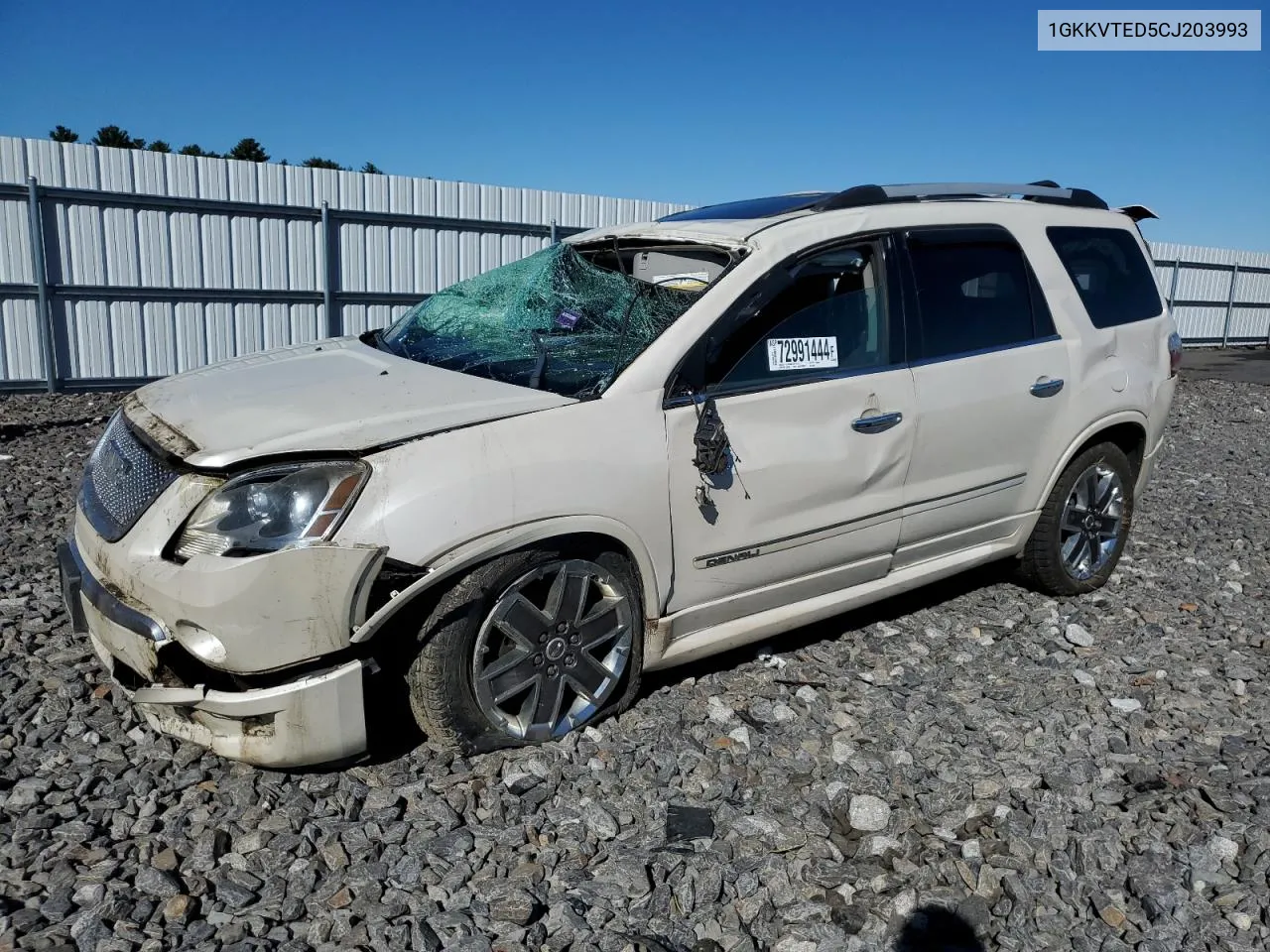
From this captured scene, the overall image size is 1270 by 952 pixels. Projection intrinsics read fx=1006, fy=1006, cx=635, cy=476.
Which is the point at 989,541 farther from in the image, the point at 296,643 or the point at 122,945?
the point at 122,945

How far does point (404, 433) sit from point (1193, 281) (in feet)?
81.9

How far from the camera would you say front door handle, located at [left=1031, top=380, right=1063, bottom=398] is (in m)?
4.30

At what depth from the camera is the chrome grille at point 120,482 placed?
2.92m

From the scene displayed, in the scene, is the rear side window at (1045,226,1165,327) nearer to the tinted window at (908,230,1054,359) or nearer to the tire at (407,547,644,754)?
the tinted window at (908,230,1054,359)

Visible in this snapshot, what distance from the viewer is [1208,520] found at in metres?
6.55

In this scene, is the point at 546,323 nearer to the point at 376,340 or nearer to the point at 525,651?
the point at 376,340

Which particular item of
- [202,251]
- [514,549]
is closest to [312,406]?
[514,549]

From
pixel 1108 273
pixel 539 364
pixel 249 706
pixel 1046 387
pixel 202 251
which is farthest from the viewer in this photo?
pixel 202 251

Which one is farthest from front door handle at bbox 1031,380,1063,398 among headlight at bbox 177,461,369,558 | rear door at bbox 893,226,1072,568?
headlight at bbox 177,461,369,558

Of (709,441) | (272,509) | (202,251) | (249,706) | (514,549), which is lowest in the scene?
(249,706)

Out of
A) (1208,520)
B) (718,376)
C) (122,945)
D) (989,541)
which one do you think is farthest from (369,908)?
(1208,520)

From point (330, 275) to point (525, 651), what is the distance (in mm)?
10501

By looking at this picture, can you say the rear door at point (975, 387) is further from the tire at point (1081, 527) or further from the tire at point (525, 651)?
the tire at point (525, 651)

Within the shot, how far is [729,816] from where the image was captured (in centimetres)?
301
